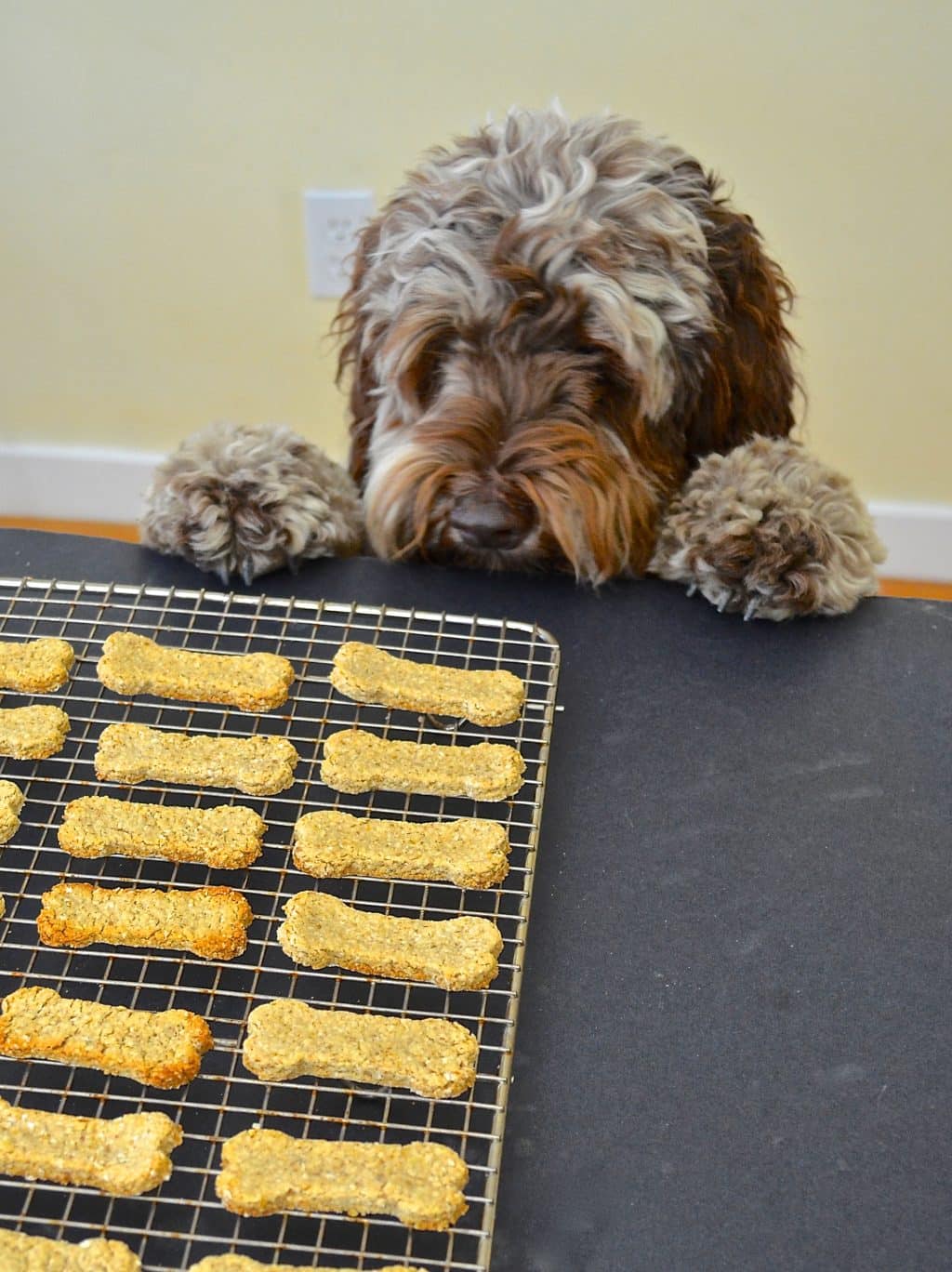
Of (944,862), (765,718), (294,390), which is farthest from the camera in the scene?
(294,390)

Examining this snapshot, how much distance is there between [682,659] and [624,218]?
23.4 inches

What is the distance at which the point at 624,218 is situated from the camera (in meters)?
1.73

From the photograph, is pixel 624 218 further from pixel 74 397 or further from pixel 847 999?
pixel 74 397

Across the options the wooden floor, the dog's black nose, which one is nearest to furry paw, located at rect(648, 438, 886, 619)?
the dog's black nose

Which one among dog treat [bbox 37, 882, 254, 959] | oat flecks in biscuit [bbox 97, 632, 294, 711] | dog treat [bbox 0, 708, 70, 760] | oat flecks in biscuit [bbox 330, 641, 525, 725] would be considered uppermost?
oat flecks in biscuit [bbox 330, 641, 525, 725]

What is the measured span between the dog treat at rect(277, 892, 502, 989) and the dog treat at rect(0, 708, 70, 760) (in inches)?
13.8

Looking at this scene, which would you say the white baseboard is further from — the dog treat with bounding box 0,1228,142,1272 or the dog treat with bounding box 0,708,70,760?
the dog treat with bounding box 0,1228,142,1272

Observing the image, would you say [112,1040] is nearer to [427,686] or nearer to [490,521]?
[427,686]

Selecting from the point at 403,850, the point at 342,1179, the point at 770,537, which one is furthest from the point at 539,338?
the point at 342,1179

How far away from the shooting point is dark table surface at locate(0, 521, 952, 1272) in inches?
42.7

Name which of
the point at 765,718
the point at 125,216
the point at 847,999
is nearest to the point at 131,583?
the point at 765,718

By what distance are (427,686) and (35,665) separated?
0.45 metres

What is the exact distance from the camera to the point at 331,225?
3.04 metres

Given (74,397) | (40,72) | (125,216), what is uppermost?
(40,72)
